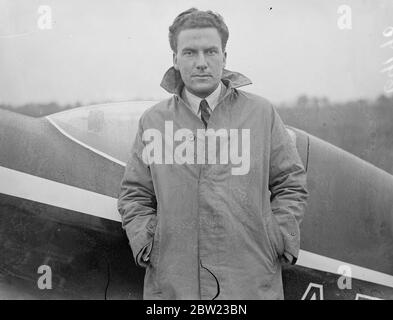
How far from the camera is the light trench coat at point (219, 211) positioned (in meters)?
2.50

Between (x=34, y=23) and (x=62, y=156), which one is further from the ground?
(x=34, y=23)

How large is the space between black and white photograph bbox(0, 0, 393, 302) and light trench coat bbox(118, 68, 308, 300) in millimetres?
77

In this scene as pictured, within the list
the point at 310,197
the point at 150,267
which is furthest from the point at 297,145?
the point at 150,267

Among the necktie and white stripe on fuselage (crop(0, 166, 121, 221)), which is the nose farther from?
white stripe on fuselage (crop(0, 166, 121, 221))

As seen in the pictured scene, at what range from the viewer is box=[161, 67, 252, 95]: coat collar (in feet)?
8.67

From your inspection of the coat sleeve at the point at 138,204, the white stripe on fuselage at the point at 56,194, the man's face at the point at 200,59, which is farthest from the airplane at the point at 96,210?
the man's face at the point at 200,59

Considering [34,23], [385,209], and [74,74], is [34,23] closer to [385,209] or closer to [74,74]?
[74,74]

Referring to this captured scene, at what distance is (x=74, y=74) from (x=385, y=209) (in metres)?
1.50

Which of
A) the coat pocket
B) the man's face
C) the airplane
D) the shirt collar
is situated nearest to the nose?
the man's face

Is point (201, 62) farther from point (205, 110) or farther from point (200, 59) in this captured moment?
point (205, 110)

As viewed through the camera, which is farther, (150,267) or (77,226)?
(77,226)

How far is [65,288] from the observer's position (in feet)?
9.04

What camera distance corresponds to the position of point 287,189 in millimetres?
2549
